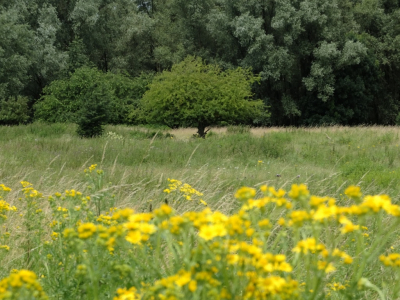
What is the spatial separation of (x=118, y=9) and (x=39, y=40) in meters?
7.74

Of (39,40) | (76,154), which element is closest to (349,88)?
(39,40)

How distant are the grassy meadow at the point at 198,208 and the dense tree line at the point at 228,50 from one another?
8.61m

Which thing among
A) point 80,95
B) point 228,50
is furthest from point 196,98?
point 228,50

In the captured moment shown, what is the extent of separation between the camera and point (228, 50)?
87.4 feet

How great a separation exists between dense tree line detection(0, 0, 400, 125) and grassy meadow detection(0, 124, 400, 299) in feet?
28.2

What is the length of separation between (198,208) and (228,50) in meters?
23.8

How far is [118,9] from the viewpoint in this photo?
29.5 metres

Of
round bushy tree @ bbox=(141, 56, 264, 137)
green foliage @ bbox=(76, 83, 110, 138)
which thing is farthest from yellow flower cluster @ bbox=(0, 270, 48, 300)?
round bushy tree @ bbox=(141, 56, 264, 137)

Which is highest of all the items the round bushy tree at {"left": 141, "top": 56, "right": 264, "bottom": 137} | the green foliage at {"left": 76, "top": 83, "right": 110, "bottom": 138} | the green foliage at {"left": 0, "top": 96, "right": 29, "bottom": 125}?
the round bushy tree at {"left": 141, "top": 56, "right": 264, "bottom": 137}

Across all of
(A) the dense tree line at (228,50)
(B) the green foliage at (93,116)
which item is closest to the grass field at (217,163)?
(B) the green foliage at (93,116)

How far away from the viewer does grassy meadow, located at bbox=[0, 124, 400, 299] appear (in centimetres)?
112

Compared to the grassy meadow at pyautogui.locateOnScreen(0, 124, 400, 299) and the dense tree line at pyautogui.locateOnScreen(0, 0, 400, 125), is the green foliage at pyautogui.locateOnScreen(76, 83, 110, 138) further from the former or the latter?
the dense tree line at pyautogui.locateOnScreen(0, 0, 400, 125)

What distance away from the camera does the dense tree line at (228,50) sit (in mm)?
23062

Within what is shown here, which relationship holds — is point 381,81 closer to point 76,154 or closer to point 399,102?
point 399,102
